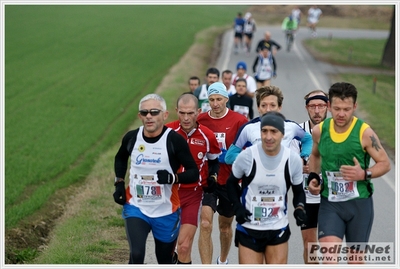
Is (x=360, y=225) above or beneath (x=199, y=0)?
beneath

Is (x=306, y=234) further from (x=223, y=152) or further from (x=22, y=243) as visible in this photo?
(x=22, y=243)

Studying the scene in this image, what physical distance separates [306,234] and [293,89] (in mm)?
18820

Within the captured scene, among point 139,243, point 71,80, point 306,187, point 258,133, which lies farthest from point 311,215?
point 71,80

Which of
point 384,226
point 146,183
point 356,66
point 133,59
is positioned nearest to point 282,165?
point 146,183

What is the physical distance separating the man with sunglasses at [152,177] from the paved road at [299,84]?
2.35 metres

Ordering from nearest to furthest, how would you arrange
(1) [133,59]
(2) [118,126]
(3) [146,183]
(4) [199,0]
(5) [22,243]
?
(3) [146,183], (5) [22,243], (2) [118,126], (4) [199,0], (1) [133,59]

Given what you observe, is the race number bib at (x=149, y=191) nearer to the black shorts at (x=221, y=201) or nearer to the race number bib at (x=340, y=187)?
the black shorts at (x=221, y=201)

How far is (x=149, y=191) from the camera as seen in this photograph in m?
7.23

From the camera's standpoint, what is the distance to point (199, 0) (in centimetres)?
2908

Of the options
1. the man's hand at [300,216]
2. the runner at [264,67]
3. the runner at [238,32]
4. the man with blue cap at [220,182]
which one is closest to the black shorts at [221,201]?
the man with blue cap at [220,182]

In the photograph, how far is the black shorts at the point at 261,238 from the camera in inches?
268

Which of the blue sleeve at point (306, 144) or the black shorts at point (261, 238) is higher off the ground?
the blue sleeve at point (306, 144)

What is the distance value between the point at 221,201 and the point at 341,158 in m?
2.35

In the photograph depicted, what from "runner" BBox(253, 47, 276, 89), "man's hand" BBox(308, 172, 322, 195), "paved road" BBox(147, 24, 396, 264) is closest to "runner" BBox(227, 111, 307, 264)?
"man's hand" BBox(308, 172, 322, 195)
